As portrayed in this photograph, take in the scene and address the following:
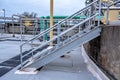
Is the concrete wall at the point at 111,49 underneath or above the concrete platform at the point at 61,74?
above

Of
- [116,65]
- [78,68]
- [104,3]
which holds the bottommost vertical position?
[78,68]

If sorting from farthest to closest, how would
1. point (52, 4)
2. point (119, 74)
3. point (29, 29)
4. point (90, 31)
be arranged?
point (29, 29) < point (52, 4) < point (90, 31) < point (119, 74)

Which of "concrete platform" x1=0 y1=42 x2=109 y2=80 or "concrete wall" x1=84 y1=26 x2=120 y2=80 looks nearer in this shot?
"concrete wall" x1=84 y1=26 x2=120 y2=80

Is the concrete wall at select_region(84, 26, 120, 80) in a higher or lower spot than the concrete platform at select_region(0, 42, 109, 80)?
higher

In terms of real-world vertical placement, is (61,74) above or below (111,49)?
below

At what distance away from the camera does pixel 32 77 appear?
6598 millimetres

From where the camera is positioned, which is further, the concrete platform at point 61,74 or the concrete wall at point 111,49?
the concrete platform at point 61,74

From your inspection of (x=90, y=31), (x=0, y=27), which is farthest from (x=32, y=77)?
(x=0, y=27)

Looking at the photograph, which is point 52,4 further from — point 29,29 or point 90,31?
point 29,29

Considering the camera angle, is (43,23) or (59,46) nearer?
(59,46)

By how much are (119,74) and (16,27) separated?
21718 millimetres

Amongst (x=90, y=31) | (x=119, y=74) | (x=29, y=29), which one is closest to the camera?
(x=119, y=74)

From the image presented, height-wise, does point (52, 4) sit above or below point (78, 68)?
above

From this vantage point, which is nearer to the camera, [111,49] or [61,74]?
[111,49]
